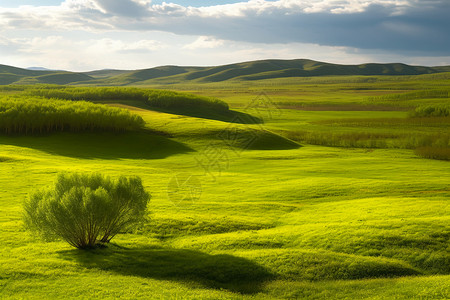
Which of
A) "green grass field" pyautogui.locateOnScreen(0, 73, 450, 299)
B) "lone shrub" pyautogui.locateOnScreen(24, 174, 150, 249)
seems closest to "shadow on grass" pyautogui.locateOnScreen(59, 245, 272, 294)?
"green grass field" pyautogui.locateOnScreen(0, 73, 450, 299)

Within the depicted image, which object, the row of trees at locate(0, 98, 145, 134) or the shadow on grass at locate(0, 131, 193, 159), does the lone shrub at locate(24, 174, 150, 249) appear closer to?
the shadow on grass at locate(0, 131, 193, 159)

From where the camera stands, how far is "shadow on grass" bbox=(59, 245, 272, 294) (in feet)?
83.1

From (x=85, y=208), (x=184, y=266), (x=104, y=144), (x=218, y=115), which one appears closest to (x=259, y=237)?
(x=184, y=266)

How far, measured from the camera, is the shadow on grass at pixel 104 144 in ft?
275

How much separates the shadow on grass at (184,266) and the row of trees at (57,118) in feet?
244

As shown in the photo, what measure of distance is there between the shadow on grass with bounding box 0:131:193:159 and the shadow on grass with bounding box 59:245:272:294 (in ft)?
181

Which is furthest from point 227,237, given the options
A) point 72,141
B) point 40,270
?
point 72,141

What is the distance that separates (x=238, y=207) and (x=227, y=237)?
33.5 feet

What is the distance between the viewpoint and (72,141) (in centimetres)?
9175

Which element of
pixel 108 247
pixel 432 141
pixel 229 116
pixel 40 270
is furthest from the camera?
pixel 229 116

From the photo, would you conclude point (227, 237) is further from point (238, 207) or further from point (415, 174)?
point (415, 174)

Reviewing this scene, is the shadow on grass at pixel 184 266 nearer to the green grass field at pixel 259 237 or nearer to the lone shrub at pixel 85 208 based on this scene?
the green grass field at pixel 259 237

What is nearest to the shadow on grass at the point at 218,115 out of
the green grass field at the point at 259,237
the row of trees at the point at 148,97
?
the row of trees at the point at 148,97

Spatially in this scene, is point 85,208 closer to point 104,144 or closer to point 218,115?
point 104,144
